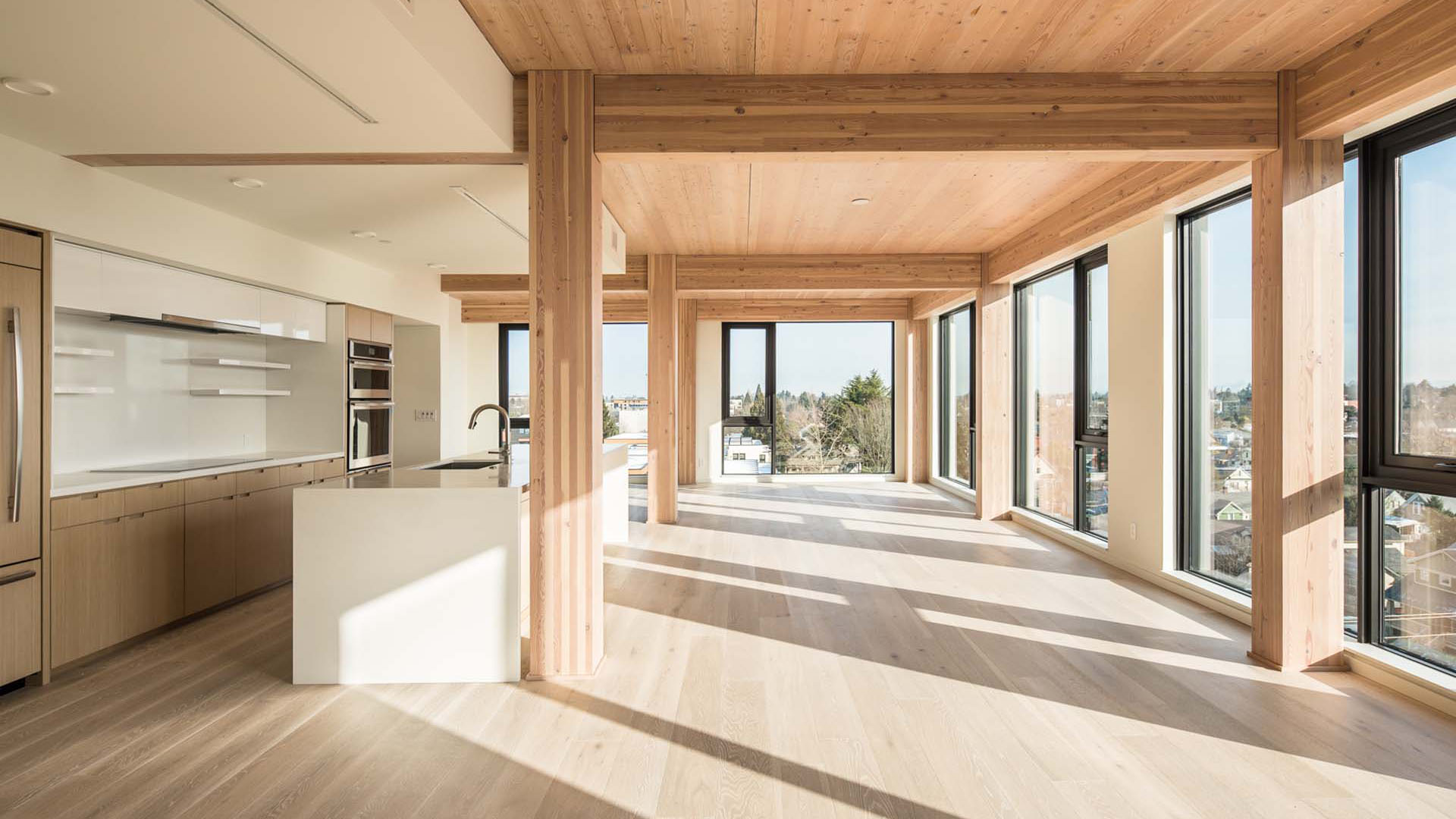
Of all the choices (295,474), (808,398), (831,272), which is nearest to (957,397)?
(808,398)

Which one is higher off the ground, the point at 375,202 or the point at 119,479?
the point at 375,202

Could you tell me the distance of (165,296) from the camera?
13.0ft

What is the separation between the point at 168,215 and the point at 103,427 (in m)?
1.23

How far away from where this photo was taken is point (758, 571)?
5215 millimetres

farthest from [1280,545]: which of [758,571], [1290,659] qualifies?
[758,571]

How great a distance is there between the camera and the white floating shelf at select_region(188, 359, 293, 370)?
467 centimetres

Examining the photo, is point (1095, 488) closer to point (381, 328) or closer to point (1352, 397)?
point (1352, 397)

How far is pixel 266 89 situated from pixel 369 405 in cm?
365

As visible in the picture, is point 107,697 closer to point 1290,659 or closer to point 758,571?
point 758,571

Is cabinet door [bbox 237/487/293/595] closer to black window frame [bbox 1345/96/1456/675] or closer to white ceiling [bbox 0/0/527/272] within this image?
white ceiling [bbox 0/0/527/272]

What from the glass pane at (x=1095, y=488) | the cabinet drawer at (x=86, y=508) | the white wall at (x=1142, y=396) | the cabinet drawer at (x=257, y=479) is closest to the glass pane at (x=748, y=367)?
the glass pane at (x=1095, y=488)

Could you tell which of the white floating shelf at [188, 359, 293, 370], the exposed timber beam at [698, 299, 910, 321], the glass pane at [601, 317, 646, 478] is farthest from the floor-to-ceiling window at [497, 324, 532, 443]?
the white floating shelf at [188, 359, 293, 370]

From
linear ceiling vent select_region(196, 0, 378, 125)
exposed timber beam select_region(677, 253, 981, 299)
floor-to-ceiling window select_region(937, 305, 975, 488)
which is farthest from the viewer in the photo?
floor-to-ceiling window select_region(937, 305, 975, 488)

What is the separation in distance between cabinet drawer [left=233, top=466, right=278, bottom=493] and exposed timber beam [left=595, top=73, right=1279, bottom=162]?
298 cm
